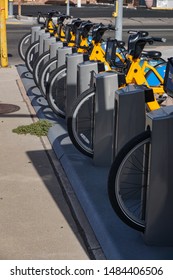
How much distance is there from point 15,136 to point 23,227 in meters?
2.91

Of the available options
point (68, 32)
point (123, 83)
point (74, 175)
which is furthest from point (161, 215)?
point (68, 32)

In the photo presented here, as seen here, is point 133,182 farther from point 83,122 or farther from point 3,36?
point 3,36

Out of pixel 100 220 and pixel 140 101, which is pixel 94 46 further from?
pixel 100 220

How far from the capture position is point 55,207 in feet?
17.4

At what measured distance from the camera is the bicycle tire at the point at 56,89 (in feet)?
25.9

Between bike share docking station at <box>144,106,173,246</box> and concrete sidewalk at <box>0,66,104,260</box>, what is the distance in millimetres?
452

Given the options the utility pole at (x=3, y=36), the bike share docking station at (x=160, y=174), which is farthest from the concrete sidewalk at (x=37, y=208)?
the utility pole at (x=3, y=36)

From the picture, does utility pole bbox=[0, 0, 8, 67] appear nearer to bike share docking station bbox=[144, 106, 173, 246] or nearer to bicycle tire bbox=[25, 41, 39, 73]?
bicycle tire bbox=[25, 41, 39, 73]

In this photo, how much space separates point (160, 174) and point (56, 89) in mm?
3921

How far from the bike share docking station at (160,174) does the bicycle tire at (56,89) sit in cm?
372

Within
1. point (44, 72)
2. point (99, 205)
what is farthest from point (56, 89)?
point (99, 205)

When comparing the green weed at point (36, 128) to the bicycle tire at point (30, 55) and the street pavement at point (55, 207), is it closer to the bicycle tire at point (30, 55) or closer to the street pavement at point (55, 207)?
the street pavement at point (55, 207)

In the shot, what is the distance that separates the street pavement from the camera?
441cm
